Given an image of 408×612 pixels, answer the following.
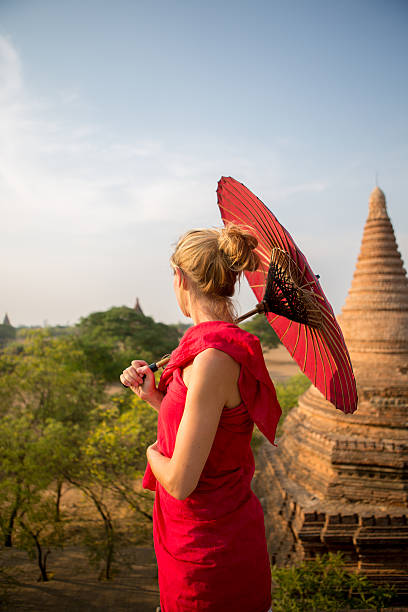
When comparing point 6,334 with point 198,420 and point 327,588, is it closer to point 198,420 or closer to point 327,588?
point 327,588

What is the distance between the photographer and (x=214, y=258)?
1.96m

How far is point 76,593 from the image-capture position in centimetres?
1048

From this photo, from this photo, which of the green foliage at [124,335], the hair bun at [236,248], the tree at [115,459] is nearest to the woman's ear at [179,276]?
the hair bun at [236,248]

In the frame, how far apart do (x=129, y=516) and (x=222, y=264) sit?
1490 cm

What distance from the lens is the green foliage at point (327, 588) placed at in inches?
274

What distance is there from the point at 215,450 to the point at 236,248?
3.19 ft

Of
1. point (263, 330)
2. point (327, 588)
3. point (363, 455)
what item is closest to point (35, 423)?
point (327, 588)

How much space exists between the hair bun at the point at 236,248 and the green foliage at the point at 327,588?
6.90 meters

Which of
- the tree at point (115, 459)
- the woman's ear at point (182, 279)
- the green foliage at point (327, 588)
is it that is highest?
the woman's ear at point (182, 279)

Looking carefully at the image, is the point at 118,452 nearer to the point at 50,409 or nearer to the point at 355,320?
the point at 50,409

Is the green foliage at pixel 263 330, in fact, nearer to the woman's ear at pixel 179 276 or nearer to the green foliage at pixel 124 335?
the green foliage at pixel 124 335

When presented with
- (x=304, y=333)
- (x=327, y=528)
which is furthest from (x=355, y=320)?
(x=304, y=333)

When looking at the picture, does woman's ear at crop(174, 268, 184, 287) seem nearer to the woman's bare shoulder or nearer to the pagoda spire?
the woman's bare shoulder

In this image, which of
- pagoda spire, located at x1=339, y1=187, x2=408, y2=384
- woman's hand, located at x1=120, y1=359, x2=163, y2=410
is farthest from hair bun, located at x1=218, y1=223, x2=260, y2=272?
pagoda spire, located at x1=339, y1=187, x2=408, y2=384
